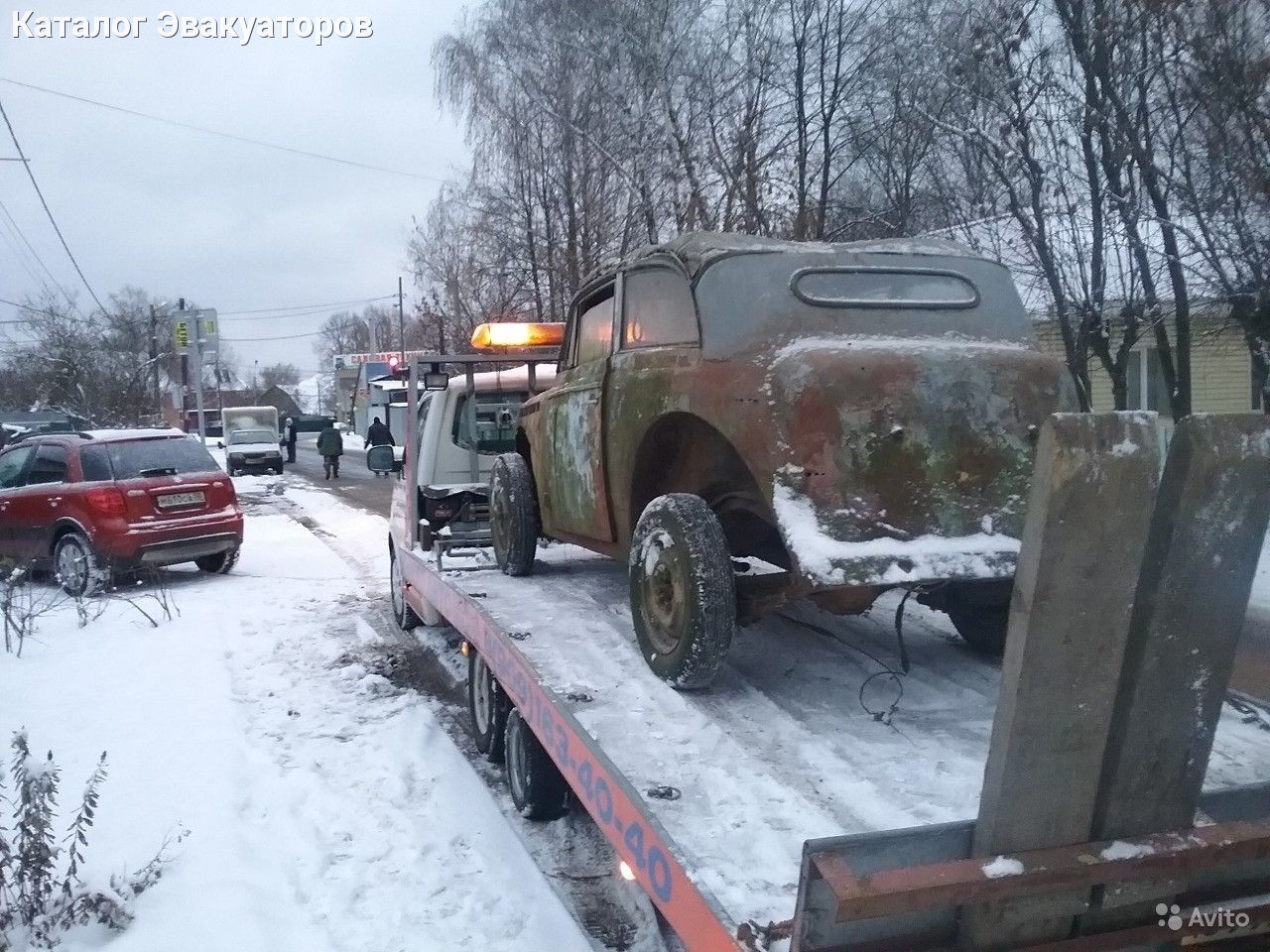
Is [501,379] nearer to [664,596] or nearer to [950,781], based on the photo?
[664,596]

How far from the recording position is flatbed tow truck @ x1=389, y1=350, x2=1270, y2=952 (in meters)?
1.84

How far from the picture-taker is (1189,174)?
10.7m

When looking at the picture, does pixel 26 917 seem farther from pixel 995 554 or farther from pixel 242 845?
pixel 995 554

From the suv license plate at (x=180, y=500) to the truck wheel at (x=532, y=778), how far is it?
6463mm

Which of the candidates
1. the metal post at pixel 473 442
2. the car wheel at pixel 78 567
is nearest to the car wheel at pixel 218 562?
the car wheel at pixel 78 567

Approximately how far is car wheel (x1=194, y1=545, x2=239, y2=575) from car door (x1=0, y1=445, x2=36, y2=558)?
1.70m

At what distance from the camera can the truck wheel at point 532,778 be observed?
4.36 m

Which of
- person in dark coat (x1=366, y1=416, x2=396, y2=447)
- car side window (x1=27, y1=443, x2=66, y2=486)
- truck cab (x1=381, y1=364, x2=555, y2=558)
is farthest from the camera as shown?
person in dark coat (x1=366, y1=416, x2=396, y2=447)

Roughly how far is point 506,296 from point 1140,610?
19.9 metres

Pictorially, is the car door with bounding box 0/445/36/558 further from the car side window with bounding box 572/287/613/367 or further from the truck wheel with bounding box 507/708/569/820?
the truck wheel with bounding box 507/708/569/820

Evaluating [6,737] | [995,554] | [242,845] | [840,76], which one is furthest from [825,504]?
[840,76]

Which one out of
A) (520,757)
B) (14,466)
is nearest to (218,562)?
(14,466)

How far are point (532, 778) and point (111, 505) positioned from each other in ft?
22.0

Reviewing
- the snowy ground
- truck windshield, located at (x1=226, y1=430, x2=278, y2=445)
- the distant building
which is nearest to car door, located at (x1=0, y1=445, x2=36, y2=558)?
the snowy ground
